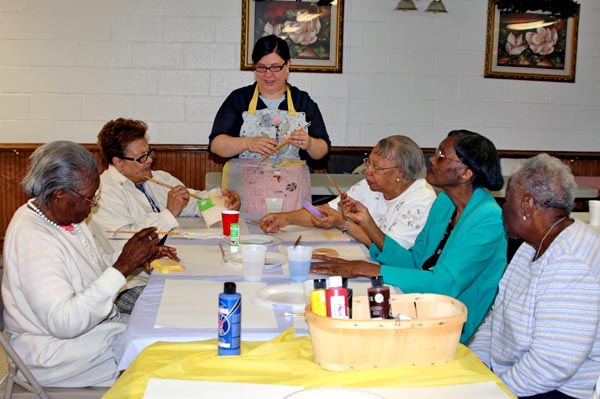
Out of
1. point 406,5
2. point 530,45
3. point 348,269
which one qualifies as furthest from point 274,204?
point 530,45

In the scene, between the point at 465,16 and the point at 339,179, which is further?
the point at 465,16

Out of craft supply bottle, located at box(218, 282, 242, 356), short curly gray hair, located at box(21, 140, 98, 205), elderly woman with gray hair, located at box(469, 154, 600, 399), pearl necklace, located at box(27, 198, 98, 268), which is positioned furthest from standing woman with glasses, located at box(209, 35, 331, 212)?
craft supply bottle, located at box(218, 282, 242, 356)

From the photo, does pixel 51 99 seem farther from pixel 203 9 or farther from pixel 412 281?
pixel 412 281

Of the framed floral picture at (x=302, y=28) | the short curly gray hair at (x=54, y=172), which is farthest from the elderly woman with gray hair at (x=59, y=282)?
the framed floral picture at (x=302, y=28)

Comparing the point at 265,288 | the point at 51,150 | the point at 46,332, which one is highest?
Result: the point at 51,150

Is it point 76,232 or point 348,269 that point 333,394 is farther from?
point 76,232

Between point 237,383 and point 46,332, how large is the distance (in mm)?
917

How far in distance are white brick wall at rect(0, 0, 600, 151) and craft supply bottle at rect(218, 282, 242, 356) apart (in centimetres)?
450

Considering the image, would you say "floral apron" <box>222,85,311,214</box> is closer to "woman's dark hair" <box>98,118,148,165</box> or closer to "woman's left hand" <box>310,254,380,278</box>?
"woman's dark hair" <box>98,118,148,165</box>

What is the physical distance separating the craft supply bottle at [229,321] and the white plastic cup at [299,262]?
2.25 feet

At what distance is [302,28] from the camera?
6.05 meters

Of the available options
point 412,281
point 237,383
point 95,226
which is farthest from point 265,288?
point 95,226

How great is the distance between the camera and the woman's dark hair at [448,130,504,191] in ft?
8.59

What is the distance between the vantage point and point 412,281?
247 centimetres
